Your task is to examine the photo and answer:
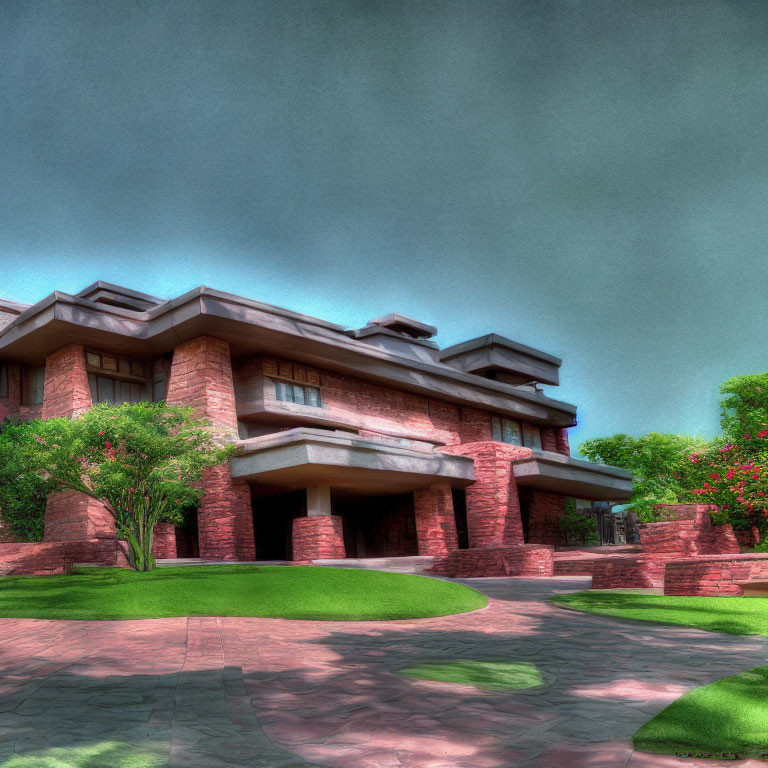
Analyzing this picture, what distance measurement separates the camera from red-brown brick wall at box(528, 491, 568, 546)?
98.6 feet

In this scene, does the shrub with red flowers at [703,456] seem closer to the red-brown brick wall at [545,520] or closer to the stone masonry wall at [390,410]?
the red-brown brick wall at [545,520]

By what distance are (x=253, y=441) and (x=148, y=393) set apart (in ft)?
17.8

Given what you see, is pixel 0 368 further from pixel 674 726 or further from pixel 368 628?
pixel 674 726

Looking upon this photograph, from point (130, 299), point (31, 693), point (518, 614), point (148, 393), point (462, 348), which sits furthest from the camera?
point (462, 348)

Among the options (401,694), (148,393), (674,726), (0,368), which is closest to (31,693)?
(401,694)

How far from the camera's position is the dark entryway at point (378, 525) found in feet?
91.8

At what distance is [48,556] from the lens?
1795 cm

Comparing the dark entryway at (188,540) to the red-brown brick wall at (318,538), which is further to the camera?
the dark entryway at (188,540)

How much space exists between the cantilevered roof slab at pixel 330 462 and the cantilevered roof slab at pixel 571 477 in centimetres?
314

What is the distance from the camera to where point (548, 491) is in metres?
31.3

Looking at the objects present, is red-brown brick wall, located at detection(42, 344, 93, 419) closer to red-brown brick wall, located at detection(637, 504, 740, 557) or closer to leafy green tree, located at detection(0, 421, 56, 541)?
leafy green tree, located at detection(0, 421, 56, 541)

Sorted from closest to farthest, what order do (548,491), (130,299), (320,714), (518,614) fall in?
1. (320,714)
2. (518,614)
3. (130,299)
4. (548,491)

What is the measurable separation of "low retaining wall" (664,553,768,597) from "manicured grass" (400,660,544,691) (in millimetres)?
6560

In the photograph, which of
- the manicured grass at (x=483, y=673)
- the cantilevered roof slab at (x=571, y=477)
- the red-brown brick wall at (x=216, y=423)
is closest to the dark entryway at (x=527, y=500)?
the cantilevered roof slab at (x=571, y=477)
